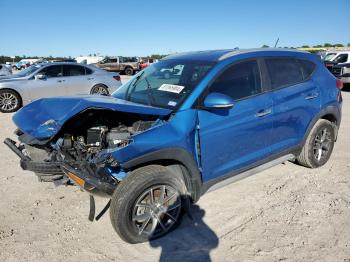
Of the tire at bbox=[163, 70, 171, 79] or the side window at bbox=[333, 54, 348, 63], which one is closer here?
the tire at bbox=[163, 70, 171, 79]

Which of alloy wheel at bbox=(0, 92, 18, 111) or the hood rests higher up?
the hood

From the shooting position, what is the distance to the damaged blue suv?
10.7 ft

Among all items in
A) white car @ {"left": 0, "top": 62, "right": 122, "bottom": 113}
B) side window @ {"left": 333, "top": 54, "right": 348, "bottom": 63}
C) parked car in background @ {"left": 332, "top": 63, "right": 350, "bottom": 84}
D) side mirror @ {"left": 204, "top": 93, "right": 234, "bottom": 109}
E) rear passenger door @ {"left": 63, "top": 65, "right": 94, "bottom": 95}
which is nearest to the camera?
side mirror @ {"left": 204, "top": 93, "right": 234, "bottom": 109}

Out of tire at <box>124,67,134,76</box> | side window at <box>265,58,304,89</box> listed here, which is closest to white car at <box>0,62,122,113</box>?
side window at <box>265,58,304,89</box>

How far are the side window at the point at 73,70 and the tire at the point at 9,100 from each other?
1.70 m

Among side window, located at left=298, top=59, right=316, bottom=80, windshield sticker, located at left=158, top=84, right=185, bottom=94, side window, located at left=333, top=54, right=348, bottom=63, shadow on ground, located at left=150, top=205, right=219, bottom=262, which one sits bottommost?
shadow on ground, located at left=150, top=205, right=219, bottom=262

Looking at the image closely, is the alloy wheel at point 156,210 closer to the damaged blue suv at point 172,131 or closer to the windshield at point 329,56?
the damaged blue suv at point 172,131

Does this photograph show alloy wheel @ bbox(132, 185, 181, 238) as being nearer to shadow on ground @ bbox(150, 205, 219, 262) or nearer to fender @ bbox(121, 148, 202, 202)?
shadow on ground @ bbox(150, 205, 219, 262)

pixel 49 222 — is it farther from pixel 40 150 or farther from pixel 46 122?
pixel 46 122

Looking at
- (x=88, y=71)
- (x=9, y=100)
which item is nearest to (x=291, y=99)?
(x=88, y=71)

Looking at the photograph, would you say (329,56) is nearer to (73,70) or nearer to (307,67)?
(73,70)

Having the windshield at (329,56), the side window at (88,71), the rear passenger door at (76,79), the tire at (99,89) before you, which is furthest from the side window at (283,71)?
the windshield at (329,56)

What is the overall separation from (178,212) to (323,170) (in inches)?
112

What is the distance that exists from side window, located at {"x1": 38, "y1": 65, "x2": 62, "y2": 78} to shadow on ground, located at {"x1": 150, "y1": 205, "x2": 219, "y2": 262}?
8.85 meters
